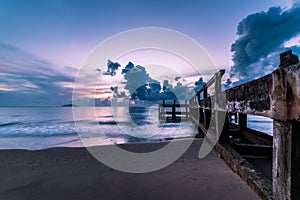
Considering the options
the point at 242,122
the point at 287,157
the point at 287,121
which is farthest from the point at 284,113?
the point at 242,122

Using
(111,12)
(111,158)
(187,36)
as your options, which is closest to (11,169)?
(111,158)

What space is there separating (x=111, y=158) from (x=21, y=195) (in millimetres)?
2206

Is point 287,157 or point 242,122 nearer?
point 287,157

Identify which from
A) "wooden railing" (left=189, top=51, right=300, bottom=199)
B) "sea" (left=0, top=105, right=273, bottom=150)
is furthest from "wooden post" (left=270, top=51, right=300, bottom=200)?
"sea" (left=0, top=105, right=273, bottom=150)

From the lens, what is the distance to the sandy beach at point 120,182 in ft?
8.64

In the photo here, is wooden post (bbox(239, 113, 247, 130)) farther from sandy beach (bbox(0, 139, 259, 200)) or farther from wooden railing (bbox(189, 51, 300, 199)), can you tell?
wooden railing (bbox(189, 51, 300, 199))

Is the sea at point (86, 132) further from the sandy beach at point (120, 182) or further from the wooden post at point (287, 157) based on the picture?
the wooden post at point (287, 157)

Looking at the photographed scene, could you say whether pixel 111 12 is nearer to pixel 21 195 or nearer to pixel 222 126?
pixel 222 126

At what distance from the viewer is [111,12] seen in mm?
10758

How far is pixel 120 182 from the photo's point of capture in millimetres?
3109

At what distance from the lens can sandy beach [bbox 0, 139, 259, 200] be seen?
8.64 ft

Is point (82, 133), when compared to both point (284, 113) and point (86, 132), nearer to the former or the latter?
point (86, 132)

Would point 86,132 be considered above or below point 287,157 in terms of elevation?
below

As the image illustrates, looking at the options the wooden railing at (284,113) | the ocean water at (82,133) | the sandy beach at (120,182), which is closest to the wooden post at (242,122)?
the sandy beach at (120,182)
